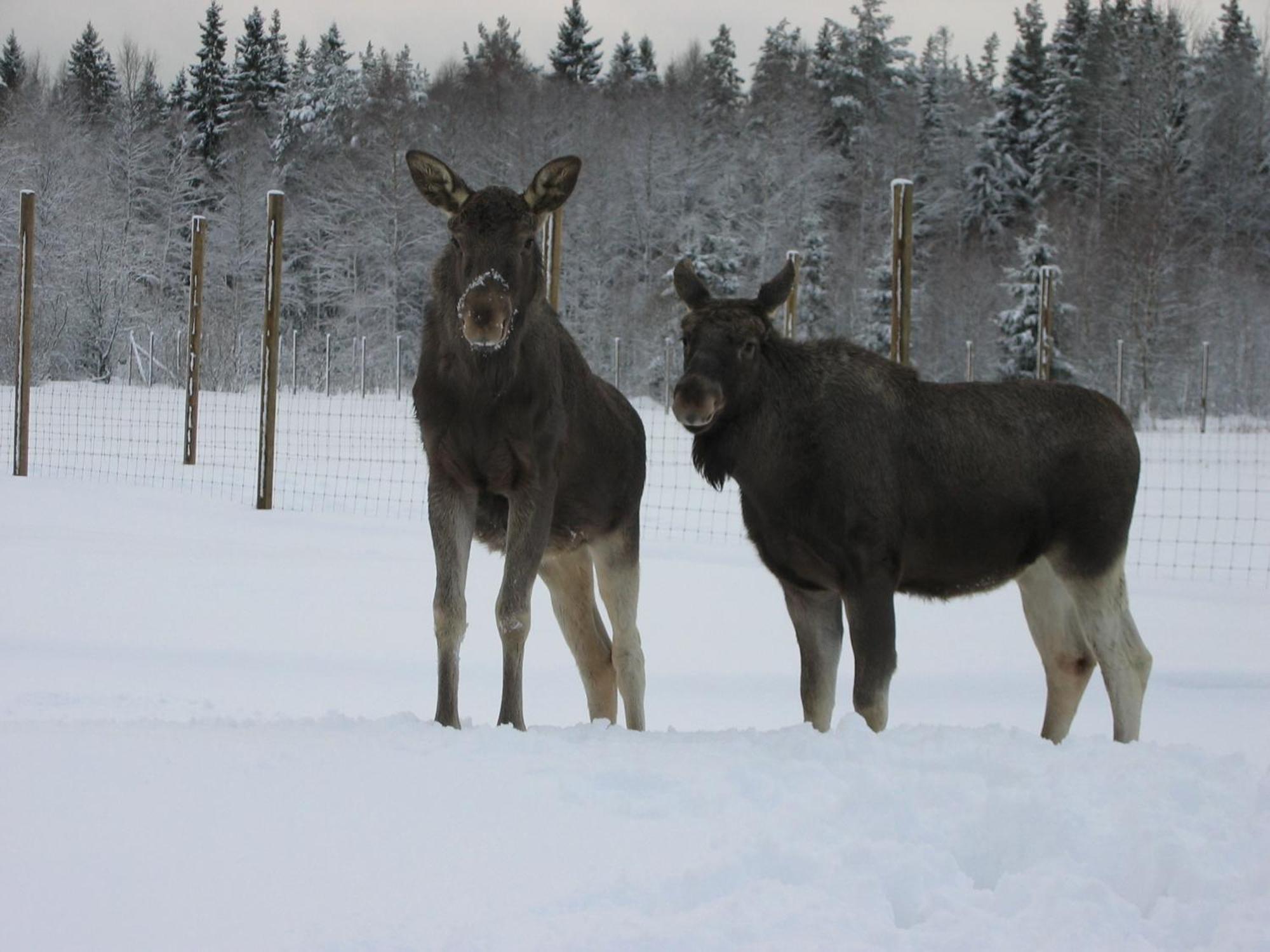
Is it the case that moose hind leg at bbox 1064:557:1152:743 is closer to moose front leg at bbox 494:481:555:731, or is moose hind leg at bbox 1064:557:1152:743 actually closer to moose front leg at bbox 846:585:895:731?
moose front leg at bbox 846:585:895:731

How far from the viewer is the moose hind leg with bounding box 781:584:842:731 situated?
222 inches

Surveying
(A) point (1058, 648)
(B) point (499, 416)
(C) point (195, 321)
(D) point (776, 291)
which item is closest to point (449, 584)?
(B) point (499, 416)

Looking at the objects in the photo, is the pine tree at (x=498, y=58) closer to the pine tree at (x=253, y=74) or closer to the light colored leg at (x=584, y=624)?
the pine tree at (x=253, y=74)

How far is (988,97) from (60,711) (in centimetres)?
6650

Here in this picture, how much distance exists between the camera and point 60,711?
21.9ft

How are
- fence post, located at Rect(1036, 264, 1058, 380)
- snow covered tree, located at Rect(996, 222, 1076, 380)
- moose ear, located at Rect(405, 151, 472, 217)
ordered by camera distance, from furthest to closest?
snow covered tree, located at Rect(996, 222, 1076, 380), fence post, located at Rect(1036, 264, 1058, 380), moose ear, located at Rect(405, 151, 472, 217)

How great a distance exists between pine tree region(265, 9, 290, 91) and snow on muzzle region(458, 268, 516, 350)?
60.8 meters

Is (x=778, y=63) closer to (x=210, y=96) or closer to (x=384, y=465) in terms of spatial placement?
(x=210, y=96)

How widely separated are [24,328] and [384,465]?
17.4ft

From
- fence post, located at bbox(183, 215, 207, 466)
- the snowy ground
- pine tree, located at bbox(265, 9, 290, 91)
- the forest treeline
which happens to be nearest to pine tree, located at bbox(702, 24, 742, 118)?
the forest treeline

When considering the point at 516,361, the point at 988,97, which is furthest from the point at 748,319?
the point at 988,97

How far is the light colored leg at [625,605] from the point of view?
615 centimetres

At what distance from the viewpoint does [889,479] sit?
18.2ft

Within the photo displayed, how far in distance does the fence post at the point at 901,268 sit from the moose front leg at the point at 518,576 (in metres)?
6.78
